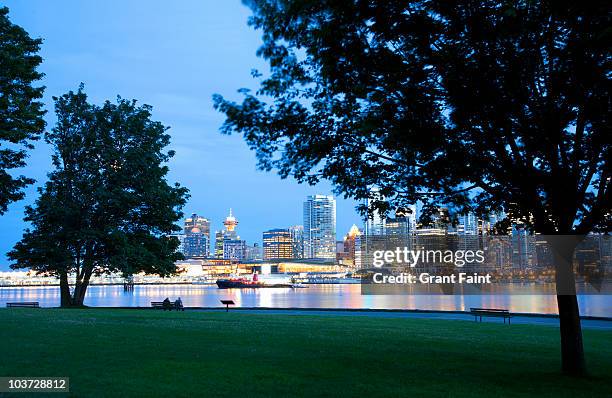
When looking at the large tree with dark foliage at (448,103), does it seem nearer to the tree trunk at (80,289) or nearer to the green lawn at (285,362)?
the green lawn at (285,362)

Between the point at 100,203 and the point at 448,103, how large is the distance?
3881cm

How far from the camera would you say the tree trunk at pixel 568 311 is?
43.5 ft

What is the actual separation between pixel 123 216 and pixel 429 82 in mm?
39223

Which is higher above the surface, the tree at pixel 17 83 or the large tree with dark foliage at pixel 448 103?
the tree at pixel 17 83

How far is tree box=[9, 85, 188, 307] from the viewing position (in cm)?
4612

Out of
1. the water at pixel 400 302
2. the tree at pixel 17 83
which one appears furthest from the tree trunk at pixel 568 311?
the water at pixel 400 302

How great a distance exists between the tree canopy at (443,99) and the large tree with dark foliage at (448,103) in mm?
A: 27

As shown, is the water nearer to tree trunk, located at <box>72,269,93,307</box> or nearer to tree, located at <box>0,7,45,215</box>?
tree trunk, located at <box>72,269,93,307</box>

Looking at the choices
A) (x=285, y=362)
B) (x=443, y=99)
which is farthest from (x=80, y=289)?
(x=443, y=99)

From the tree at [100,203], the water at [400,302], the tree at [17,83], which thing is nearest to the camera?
the tree at [17,83]

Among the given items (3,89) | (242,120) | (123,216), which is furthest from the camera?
(123,216)

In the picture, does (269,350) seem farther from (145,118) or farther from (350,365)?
(145,118)

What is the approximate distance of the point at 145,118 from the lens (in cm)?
4966

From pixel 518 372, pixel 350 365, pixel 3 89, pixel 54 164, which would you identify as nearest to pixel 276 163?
pixel 350 365
